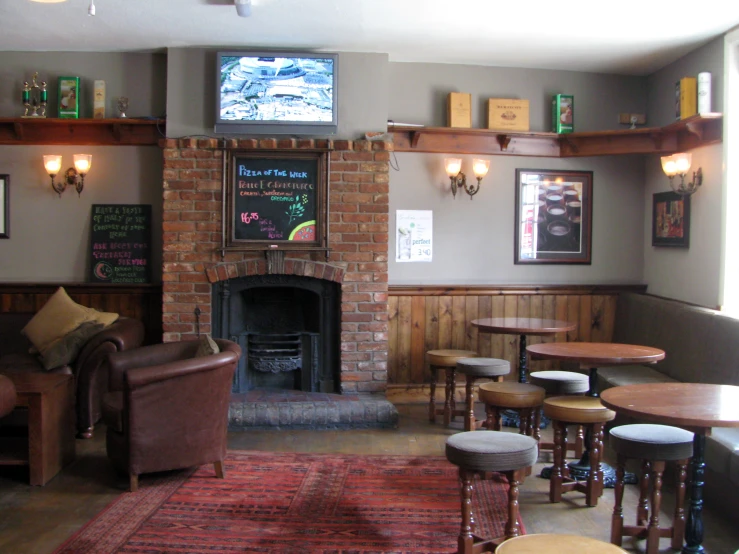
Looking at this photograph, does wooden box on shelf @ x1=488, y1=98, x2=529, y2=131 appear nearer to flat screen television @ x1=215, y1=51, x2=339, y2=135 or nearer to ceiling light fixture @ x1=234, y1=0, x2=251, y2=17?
flat screen television @ x1=215, y1=51, x2=339, y2=135

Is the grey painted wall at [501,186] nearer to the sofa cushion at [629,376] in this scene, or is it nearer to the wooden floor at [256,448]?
the sofa cushion at [629,376]

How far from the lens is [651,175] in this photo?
240 inches

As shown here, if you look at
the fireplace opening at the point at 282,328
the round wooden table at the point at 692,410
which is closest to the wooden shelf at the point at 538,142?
the fireplace opening at the point at 282,328

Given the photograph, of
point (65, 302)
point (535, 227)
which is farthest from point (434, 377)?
point (65, 302)

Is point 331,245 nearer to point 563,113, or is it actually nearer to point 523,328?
point 523,328

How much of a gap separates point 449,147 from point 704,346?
251cm

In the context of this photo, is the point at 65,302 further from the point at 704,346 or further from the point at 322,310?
the point at 704,346

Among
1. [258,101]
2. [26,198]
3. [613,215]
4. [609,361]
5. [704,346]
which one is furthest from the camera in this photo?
[613,215]

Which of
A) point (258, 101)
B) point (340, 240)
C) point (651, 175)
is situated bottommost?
point (340, 240)

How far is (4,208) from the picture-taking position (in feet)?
18.9

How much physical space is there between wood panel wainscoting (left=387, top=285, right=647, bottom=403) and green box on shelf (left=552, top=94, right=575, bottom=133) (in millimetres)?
1333

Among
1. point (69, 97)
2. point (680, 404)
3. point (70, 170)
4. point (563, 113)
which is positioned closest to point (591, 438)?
point (680, 404)

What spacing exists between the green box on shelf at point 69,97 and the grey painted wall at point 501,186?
251 centimetres

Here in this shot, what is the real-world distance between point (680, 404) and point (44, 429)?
3.21 m
